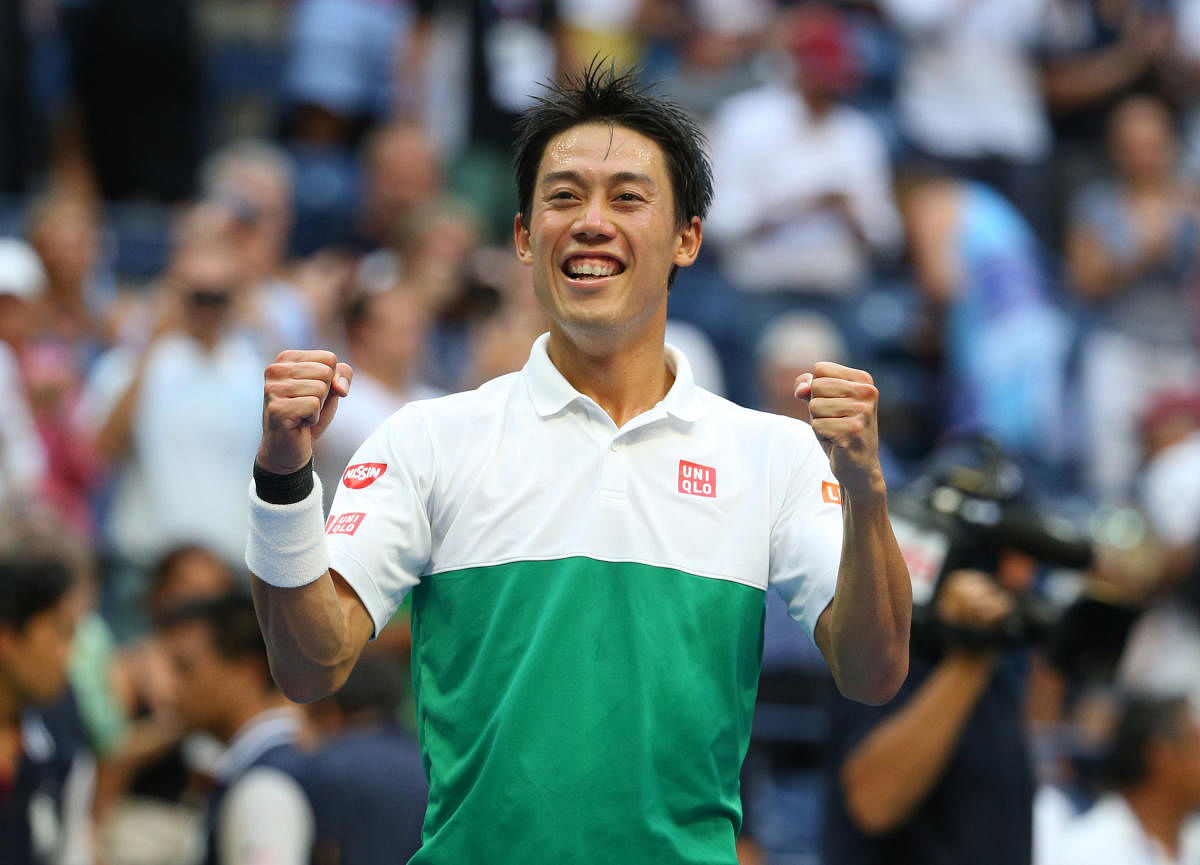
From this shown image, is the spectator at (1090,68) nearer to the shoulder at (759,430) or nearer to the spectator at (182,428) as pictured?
the spectator at (182,428)

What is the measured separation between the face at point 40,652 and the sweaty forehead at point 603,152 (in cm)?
259

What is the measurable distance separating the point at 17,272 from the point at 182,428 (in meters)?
0.91

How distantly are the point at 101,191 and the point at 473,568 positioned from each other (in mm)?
7169

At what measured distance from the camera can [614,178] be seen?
3.19 meters

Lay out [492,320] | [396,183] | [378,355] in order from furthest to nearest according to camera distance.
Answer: [396,183] → [492,320] → [378,355]

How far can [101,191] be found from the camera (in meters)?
9.63

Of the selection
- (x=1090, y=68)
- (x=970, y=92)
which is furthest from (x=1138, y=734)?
(x=1090, y=68)

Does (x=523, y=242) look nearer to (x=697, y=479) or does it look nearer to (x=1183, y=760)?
(x=697, y=479)

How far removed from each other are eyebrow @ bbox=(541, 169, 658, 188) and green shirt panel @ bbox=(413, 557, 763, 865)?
2.23ft

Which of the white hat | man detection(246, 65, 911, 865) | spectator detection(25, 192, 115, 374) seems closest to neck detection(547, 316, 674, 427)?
man detection(246, 65, 911, 865)

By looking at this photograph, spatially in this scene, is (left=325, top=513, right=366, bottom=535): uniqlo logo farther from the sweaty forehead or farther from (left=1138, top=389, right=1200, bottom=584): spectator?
(left=1138, top=389, right=1200, bottom=584): spectator

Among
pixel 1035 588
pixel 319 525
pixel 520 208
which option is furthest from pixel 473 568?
pixel 1035 588

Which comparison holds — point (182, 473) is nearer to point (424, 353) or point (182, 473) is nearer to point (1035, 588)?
point (424, 353)

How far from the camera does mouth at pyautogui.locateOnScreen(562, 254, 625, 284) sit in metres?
3.15
